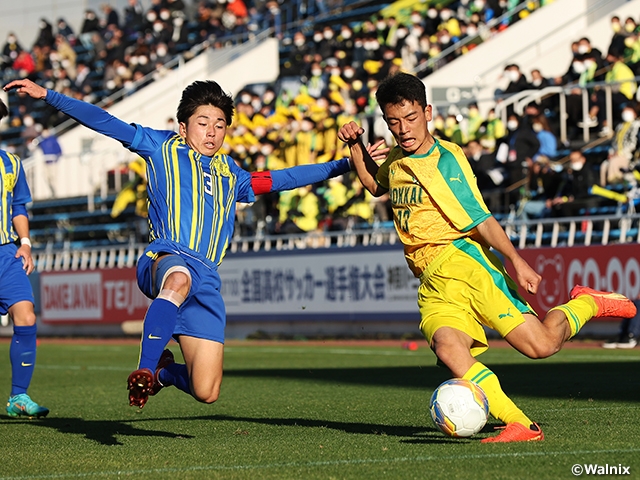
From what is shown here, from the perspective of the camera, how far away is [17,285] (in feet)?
28.6

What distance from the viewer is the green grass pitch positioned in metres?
5.54

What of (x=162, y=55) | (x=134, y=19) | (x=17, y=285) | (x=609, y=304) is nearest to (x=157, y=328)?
(x=609, y=304)

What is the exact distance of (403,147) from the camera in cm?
664

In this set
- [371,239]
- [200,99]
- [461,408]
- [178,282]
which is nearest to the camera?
[461,408]

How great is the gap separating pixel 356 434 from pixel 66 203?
22774 mm

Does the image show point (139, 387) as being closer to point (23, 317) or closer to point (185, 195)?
point (185, 195)

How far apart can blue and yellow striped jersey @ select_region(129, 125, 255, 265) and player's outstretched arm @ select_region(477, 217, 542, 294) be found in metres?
1.56

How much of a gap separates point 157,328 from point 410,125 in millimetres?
1791

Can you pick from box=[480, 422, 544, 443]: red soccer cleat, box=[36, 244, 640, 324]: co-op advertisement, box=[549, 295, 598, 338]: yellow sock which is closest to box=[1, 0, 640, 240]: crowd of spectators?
box=[36, 244, 640, 324]: co-op advertisement

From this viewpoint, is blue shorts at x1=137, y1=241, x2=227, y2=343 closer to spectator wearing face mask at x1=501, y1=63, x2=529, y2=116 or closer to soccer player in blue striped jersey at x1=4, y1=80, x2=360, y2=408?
soccer player in blue striped jersey at x1=4, y1=80, x2=360, y2=408

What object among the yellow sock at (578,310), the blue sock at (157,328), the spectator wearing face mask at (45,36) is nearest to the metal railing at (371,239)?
the yellow sock at (578,310)

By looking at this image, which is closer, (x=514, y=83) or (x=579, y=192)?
(x=579, y=192)

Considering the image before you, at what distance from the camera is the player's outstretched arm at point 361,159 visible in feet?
23.4

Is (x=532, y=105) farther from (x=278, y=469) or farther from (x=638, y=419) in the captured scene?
(x=278, y=469)
